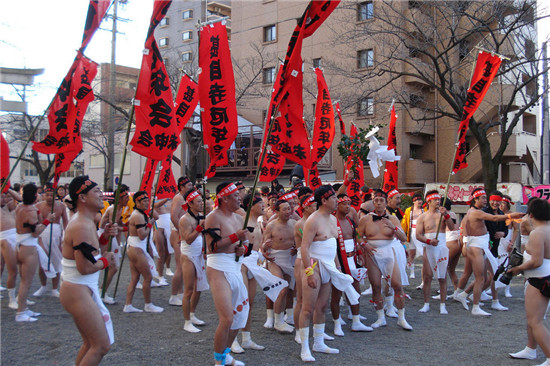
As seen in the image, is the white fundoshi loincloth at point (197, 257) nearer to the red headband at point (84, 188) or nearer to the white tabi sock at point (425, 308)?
the red headband at point (84, 188)

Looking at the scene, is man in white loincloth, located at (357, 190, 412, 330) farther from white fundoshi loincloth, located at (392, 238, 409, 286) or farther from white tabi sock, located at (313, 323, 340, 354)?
white tabi sock, located at (313, 323, 340, 354)

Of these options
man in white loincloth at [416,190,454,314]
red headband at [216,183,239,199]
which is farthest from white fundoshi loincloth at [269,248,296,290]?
man in white loincloth at [416,190,454,314]

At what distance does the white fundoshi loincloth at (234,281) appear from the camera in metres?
5.16

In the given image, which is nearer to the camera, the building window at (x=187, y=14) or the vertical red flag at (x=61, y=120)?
the vertical red flag at (x=61, y=120)

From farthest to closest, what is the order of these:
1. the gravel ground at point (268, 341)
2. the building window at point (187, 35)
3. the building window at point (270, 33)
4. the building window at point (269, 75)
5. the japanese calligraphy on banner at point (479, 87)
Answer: the building window at point (187, 35), the building window at point (270, 33), the building window at point (269, 75), the japanese calligraphy on banner at point (479, 87), the gravel ground at point (268, 341)

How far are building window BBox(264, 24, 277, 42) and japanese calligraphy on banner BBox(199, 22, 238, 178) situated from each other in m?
22.7

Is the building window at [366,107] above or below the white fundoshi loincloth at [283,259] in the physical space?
above

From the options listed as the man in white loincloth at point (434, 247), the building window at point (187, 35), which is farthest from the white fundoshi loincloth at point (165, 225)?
the building window at point (187, 35)

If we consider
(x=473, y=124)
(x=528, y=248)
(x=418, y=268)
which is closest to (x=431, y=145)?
(x=473, y=124)

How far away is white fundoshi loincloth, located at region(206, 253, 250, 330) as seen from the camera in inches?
203

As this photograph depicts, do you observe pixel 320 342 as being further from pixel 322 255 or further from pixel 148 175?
pixel 148 175

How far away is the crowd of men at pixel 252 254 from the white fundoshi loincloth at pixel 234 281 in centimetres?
1

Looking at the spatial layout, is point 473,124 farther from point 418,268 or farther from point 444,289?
point 444,289

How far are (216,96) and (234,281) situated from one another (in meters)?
2.46
